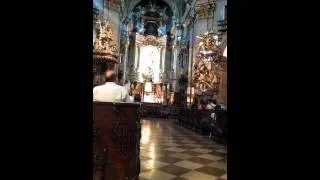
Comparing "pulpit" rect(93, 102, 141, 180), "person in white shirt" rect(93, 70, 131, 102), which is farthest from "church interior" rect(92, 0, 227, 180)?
"person in white shirt" rect(93, 70, 131, 102)

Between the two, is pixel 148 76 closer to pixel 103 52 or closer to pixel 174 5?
pixel 174 5

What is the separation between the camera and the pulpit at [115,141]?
8.84 feet

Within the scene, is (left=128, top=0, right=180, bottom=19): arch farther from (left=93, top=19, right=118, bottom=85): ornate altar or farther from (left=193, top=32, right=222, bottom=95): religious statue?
(left=93, top=19, right=118, bottom=85): ornate altar

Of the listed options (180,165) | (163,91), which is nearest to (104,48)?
(180,165)

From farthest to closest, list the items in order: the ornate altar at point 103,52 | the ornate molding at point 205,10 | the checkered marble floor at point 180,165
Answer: the ornate molding at point 205,10, the ornate altar at point 103,52, the checkered marble floor at point 180,165

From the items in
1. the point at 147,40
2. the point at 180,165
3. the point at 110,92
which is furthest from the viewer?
the point at 147,40

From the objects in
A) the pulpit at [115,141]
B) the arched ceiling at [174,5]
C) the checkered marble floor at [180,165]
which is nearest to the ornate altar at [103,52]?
the checkered marble floor at [180,165]

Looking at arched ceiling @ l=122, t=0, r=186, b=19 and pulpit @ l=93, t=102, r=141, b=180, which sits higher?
arched ceiling @ l=122, t=0, r=186, b=19

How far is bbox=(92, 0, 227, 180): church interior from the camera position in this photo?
2812 mm

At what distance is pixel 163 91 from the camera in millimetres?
25484

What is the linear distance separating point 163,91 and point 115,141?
22723mm

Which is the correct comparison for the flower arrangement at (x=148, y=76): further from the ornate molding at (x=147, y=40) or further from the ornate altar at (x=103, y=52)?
the ornate altar at (x=103, y=52)
